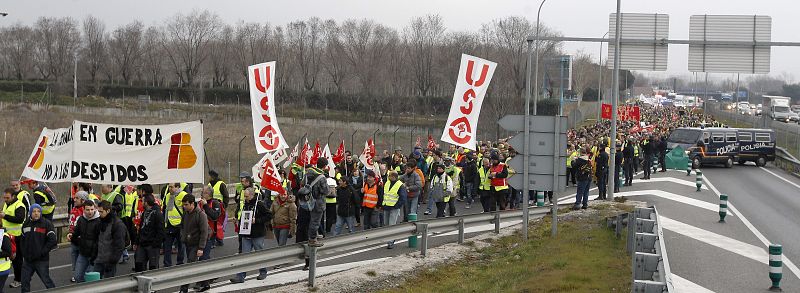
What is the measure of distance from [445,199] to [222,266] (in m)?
9.87

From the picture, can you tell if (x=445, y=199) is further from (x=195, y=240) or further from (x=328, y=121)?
(x=328, y=121)

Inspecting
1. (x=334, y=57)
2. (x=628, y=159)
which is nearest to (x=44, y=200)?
(x=628, y=159)

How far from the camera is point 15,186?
14.2 meters

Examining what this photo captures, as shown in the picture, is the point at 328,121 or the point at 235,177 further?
the point at 328,121

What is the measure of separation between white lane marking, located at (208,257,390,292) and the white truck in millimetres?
95525

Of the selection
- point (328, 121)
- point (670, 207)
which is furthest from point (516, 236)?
point (328, 121)

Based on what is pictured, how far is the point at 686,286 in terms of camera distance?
13.3 m

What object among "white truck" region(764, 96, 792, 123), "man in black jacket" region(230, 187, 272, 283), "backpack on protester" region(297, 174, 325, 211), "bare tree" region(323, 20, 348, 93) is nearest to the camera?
"man in black jacket" region(230, 187, 272, 283)

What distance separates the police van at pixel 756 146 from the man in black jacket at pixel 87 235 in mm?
36858

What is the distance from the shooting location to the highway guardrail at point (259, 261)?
34.5 feet

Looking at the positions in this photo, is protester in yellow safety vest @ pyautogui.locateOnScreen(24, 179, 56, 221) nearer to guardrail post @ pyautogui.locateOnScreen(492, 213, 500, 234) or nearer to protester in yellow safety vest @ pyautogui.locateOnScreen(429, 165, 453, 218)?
protester in yellow safety vest @ pyautogui.locateOnScreen(429, 165, 453, 218)

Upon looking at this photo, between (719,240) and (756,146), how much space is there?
96.6 feet

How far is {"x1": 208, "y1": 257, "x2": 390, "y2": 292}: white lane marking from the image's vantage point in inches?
524

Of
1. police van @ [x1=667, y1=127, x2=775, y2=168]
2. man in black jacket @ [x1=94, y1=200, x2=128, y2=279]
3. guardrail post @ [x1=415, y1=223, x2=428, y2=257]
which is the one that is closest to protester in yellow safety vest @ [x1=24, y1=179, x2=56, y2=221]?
man in black jacket @ [x1=94, y1=200, x2=128, y2=279]
